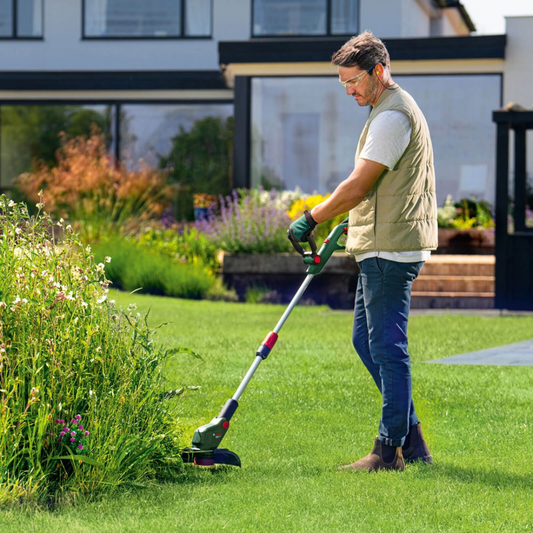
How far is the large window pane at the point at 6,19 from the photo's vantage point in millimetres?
22484

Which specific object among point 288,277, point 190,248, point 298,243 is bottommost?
point 288,277

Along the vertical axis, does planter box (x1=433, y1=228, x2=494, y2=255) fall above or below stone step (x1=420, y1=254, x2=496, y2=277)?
above

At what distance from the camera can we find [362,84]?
4512mm

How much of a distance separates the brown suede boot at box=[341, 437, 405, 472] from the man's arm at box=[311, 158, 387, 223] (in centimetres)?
115

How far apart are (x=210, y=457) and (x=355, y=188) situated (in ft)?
4.73

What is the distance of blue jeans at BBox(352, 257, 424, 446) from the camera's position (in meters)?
4.51

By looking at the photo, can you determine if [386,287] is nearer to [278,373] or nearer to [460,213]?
[278,373]

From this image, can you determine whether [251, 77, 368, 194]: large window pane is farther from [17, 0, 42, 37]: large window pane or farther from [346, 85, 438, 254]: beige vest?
[346, 85, 438, 254]: beige vest

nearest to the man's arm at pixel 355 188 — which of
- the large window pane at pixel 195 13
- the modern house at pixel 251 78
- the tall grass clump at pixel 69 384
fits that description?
the tall grass clump at pixel 69 384

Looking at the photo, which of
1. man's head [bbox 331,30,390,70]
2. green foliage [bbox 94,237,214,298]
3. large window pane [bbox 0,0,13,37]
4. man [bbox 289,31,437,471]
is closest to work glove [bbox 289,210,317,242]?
man [bbox 289,31,437,471]

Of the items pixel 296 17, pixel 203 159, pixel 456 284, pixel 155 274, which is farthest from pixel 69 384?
pixel 296 17

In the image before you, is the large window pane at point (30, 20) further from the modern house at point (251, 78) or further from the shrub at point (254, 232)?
the shrub at point (254, 232)

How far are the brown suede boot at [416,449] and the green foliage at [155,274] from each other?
916 centimetres

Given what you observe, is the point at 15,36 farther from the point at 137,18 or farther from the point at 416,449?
the point at 416,449
